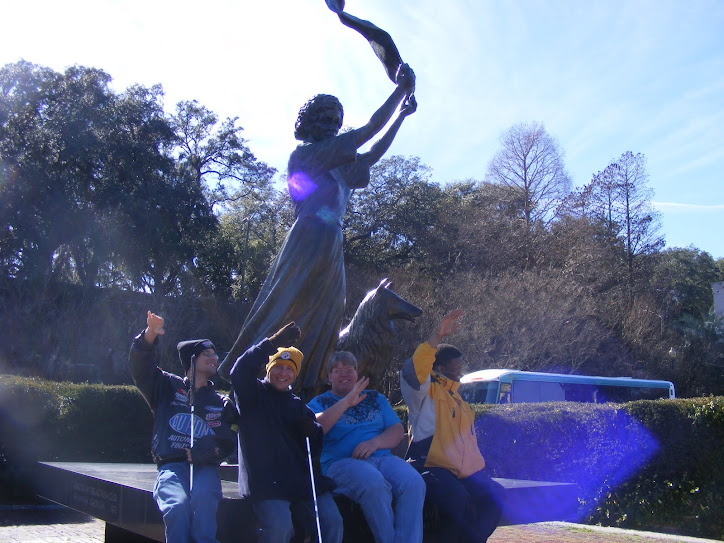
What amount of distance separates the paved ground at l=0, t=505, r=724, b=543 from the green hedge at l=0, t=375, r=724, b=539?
3.61ft

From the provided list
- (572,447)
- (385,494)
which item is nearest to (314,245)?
(385,494)

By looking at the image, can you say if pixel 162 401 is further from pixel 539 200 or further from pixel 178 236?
pixel 539 200

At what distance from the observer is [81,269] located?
91.4 feet

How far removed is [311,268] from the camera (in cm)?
524

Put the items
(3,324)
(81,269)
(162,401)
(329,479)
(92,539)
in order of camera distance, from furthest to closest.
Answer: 1. (81,269)
2. (3,324)
3. (92,539)
4. (162,401)
5. (329,479)

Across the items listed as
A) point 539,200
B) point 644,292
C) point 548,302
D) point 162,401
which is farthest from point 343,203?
point 539,200

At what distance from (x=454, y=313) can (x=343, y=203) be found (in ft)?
5.43

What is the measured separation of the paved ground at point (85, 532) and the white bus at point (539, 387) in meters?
9.68

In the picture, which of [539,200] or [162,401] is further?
[539,200]

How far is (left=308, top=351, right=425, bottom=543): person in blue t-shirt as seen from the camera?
3775 mm

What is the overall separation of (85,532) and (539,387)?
1430 centimetres

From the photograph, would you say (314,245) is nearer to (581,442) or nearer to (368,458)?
(368,458)

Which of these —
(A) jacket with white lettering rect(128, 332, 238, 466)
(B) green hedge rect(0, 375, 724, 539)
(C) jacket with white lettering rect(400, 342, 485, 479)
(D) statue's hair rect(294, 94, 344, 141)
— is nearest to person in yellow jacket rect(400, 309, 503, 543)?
(C) jacket with white lettering rect(400, 342, 485, 479)

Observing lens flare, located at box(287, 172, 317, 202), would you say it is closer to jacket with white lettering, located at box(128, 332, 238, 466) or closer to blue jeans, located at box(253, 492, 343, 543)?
jacket with white lettering, located at box(128, 332, 238, 466)
